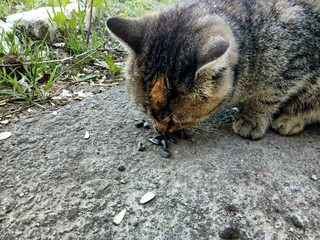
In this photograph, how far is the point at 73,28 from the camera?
3588mm

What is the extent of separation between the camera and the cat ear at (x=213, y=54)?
5.89 feet

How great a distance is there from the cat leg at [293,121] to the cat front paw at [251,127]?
0.11 metres

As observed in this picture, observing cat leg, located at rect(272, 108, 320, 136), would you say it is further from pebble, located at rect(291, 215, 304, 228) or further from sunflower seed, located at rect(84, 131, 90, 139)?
sunflower seed, located at rect(84, 131, 90, 139)

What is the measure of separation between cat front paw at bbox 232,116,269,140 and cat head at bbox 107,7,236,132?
1.08ft

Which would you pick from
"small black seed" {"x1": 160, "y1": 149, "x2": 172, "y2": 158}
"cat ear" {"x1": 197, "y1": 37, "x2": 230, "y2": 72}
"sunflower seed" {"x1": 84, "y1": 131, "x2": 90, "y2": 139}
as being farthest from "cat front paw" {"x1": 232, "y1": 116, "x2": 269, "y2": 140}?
"sunflower seed" {"x1": 84, "y1": 131, "x2": 90, "y2": 139}

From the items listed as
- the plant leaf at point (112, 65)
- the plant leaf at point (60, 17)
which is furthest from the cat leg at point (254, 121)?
the plant leaf at point (60, 17)

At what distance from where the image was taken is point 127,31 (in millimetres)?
2172

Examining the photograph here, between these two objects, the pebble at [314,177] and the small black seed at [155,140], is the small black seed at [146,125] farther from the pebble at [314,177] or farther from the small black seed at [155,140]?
the pebble at [314,177]

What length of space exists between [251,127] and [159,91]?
82 cm

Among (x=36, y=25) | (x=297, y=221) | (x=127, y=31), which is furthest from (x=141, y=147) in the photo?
(x=36, y=25)

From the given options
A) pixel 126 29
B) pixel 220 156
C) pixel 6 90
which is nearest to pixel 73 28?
pixel 6 90

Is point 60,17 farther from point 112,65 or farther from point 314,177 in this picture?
point 314,177

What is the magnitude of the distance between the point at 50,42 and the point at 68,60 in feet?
1.91

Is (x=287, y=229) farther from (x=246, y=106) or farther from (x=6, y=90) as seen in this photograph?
(x=6, y=90)
